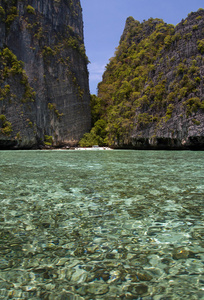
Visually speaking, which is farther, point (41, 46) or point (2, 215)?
point (41, 46)

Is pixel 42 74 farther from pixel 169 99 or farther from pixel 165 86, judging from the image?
pixel 169 99

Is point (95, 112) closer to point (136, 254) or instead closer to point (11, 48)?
point (11, 48)

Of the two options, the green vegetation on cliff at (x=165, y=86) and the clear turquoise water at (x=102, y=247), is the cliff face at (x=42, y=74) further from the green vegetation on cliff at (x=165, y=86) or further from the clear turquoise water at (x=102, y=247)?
the clear turquoise water at (x=102, y=247)

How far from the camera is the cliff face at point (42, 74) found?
121 feet

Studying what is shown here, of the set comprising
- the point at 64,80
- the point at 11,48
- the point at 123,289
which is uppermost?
the point at 11,48

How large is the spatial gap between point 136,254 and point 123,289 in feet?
1.82

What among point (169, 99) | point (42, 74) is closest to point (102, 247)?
point (169, 99)

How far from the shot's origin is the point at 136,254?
7.43 feet

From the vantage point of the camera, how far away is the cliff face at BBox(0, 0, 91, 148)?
36.9 metres

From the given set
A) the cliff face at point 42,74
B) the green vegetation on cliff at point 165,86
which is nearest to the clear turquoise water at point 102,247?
A: the green vegetation on cliff at point 165,86

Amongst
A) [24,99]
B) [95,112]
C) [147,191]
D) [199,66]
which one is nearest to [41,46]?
[24,99]

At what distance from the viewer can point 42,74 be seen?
44125 mm

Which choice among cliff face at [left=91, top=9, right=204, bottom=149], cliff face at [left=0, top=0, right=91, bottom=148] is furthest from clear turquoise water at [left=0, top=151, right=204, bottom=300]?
cliff face at [left=0, top=0, right=91, bottom=148]

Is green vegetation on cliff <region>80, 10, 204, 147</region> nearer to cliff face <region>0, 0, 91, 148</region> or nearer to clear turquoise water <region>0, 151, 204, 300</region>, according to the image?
cliff face <region>0, 0, 91, 148</region>
